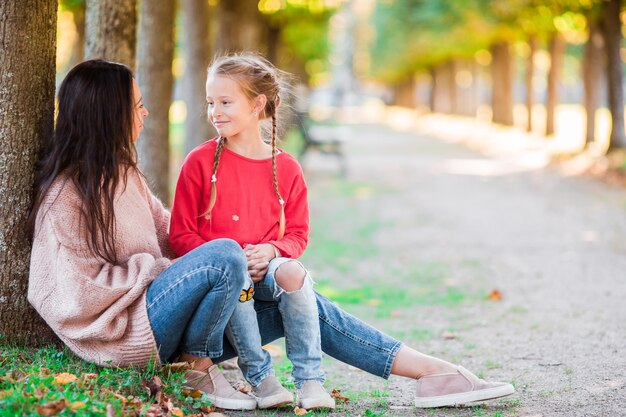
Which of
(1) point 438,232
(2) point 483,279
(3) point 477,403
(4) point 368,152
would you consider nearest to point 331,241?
(1) point 438,232

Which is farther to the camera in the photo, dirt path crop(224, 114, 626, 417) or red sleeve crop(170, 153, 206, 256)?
dirt path crop(224, 114, 626, 417)

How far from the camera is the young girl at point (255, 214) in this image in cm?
417

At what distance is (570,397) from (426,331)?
2.17 m

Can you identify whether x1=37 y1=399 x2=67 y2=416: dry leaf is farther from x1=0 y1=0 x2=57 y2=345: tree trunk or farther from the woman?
x1=0 y1=0 x2=57 y2=345: tree trunk

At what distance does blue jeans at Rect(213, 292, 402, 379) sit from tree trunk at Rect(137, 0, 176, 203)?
15.4ft

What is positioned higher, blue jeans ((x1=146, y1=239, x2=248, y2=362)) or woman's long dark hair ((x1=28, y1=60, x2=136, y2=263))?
woman's long dark hair ((x1=28, y1=60, x2=136, y2=263))

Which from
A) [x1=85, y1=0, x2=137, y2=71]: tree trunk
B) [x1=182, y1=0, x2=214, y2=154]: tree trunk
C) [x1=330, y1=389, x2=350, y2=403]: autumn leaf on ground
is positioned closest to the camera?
[x1=330, y1=389, x2=350, y2=403]: autumn leaf on ground

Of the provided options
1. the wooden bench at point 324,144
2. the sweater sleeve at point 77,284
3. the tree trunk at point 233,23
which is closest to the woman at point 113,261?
the sweater sleeve at point 77,284

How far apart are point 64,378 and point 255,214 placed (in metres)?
1.26

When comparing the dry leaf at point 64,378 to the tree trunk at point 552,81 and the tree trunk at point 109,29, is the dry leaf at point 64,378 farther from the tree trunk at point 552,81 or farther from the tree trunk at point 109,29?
the tree trunk at point 552,81

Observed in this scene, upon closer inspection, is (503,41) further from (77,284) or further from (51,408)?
(51,408)

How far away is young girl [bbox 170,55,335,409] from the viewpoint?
4.17 metres

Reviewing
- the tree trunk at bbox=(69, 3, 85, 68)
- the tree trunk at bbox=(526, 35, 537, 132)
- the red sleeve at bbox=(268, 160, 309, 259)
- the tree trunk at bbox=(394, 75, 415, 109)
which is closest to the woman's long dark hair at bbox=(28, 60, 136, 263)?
the red sleeve at bbox=(268, 160, 309, 259)

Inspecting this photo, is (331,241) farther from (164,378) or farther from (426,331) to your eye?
(164,378)
